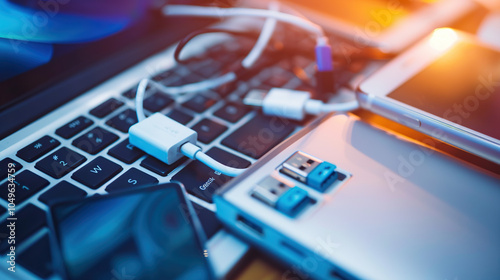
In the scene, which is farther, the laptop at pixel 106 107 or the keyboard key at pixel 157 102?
the keyboard key at pixel 157 102

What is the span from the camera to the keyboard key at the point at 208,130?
534 mm

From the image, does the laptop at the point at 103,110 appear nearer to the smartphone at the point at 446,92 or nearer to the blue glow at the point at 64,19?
the blue glow at the point at 64,19

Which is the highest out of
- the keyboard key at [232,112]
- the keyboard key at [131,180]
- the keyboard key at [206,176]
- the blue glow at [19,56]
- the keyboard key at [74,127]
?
the blue glow at [19,56]

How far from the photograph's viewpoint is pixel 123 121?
0.55 metres

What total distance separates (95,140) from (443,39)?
53 centimetres

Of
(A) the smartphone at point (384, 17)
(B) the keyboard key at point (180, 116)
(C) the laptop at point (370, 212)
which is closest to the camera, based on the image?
(C) the laptop at point (370, 212)

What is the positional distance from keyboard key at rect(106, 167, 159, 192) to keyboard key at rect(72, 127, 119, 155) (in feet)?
0.19

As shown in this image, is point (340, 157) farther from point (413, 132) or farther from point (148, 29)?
point (148, 29)

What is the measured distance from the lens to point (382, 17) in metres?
0.79

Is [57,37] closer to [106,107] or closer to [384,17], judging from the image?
[106,107]

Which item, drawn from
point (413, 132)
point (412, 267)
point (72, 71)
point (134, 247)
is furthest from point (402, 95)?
point (72, 71)

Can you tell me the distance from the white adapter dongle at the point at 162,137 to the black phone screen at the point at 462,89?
0.27 metres

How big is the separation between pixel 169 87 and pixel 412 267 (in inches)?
16.6

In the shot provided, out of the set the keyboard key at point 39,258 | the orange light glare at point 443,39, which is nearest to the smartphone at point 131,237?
the keyboard key at point 39,258
